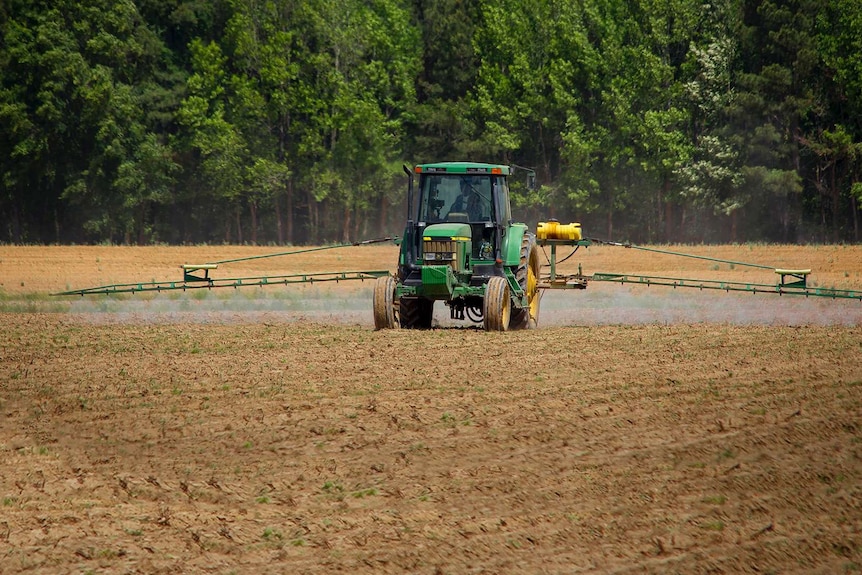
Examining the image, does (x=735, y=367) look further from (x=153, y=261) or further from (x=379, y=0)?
(x=379, y=0)

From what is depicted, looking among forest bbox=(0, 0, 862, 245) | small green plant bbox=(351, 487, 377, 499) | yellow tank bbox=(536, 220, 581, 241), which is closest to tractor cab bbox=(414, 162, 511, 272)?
yellow tank bbox=(536, 220, 581, 241)

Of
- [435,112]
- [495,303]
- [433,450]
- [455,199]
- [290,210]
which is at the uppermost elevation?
[435,112]

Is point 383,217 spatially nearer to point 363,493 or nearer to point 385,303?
point 385,303

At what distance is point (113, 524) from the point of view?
9.09 m

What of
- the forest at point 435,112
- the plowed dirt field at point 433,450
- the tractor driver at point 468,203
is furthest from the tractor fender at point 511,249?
the forest at point 435,112

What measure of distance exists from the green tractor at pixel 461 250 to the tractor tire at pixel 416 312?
17 millimetres

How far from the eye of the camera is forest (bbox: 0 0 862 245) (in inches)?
2126

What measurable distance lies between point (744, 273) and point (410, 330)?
19871 millimetres

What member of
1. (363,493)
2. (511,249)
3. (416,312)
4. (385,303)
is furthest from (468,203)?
(363,493)

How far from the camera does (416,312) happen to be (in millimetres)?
20938

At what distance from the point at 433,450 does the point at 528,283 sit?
10.4m

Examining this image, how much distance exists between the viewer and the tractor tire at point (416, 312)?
68.0 ft

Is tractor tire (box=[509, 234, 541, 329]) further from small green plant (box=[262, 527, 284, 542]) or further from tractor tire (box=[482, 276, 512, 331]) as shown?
small green plant (box=[262, 527, 284, 542])

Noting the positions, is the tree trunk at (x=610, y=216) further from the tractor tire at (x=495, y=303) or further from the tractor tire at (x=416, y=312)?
the tractor tire at (x=495, y=303)
